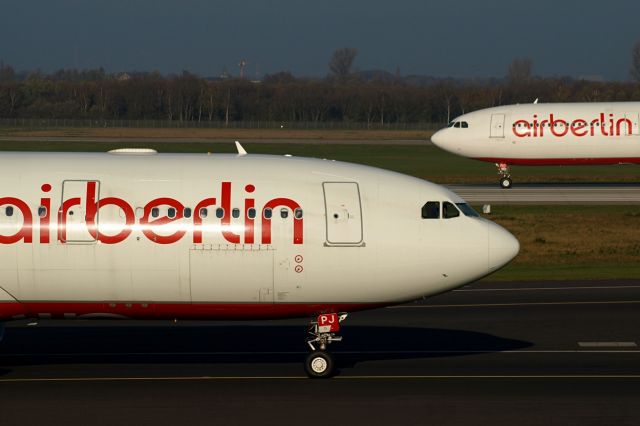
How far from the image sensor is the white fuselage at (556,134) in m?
64.9

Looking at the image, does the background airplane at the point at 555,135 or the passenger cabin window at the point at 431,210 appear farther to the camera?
the background airplane at the point at 555,135

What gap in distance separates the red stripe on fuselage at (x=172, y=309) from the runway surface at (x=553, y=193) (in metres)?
38.3

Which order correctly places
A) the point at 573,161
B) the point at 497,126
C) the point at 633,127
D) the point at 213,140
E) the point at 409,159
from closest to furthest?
1. the point at 633,127
2. the point at 573,161
3. the point at 497,126
4. the point at 409,159
5. the point at 213,140

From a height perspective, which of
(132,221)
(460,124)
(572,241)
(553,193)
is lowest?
(572,241)

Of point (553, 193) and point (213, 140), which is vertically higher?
point (213, 140)

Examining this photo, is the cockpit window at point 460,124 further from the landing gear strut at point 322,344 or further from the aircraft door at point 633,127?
the landing gear strut at point 322,344

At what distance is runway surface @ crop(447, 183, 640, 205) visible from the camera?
58.3 m

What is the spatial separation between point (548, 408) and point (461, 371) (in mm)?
3074

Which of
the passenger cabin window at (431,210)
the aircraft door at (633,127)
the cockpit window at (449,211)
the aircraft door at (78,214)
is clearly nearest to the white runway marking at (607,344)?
the cockpit window at (449,211)

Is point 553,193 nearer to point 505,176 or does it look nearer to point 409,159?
point 505,176

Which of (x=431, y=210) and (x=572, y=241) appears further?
(x=572, y=241)

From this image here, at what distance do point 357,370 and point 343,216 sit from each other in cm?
347

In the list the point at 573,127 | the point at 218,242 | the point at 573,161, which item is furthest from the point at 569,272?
the point at 573,161

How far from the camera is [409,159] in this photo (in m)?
98.1
